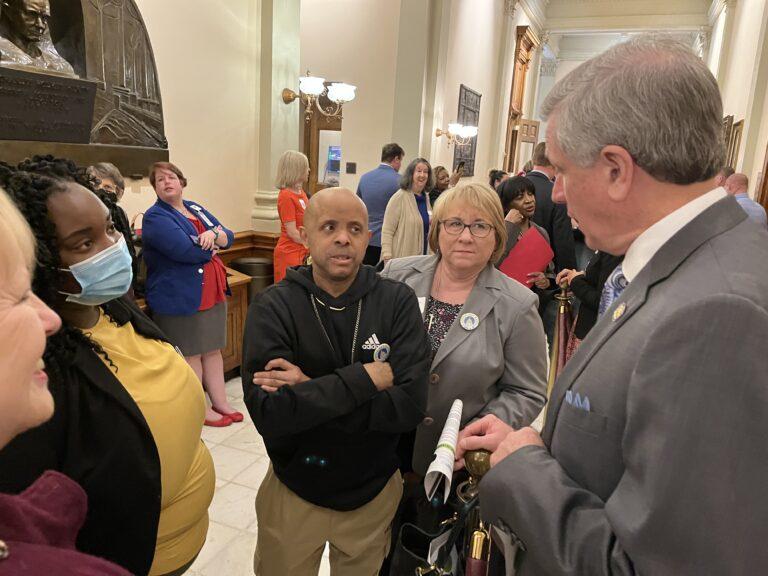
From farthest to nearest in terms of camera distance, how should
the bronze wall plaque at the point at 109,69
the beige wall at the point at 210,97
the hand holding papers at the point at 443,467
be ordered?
the beige wall at the point at 210,97 < the bronze wall plaque at the point at 109,69 < the hand holding papers at the point at 443,467

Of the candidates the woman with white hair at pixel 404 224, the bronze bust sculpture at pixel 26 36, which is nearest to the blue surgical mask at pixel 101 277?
the bronze bust sculpture at pixel 26 36

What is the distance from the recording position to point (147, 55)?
3.42 meters

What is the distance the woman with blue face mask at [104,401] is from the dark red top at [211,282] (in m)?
1.85

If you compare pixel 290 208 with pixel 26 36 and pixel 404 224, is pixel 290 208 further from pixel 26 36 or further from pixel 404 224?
pixel 26 36

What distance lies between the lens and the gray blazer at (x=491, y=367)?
167 cm

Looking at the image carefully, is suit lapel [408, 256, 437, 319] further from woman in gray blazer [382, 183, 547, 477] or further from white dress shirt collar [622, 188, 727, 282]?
white dress shirt collar [622, 188, 727, 282]

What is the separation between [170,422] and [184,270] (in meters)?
1.96

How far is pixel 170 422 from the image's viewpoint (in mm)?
1308

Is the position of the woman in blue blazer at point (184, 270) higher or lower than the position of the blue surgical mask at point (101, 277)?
lower

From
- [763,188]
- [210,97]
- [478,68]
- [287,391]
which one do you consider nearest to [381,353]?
[287,391]

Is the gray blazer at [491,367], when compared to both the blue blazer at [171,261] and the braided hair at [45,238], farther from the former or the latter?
the blue blazer at [171,261]

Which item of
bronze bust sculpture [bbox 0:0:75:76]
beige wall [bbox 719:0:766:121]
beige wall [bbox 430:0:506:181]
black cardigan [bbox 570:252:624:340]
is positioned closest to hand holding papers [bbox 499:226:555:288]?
black cardigan [bbox 570:252:624:340]

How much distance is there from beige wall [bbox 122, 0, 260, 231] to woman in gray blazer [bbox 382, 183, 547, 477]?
8.58 ft

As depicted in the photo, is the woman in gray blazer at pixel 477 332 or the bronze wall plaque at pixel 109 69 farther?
the bronze wall plaque at pixel 109 69
